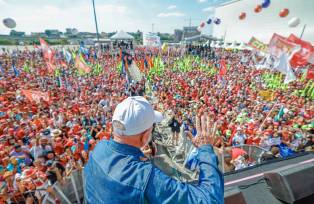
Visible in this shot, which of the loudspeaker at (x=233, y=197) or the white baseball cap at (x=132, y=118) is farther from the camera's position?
the loudspeaker at (x=233, y=197)

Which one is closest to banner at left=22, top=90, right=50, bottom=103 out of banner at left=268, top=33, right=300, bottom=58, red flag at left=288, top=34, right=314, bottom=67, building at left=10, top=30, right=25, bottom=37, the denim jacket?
the denim jacket

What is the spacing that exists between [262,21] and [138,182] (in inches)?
1850

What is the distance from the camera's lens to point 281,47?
430 inches

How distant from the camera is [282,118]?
8.19 meters

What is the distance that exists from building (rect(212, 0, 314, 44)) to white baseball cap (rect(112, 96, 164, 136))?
3787 cm

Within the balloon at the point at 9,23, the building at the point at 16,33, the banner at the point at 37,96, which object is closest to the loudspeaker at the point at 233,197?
the banner at the point at 37,96

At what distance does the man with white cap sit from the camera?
0.86m

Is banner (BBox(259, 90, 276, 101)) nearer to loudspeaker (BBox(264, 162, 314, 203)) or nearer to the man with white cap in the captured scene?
loudspeaker (BBox(264, 162, 314, 203))

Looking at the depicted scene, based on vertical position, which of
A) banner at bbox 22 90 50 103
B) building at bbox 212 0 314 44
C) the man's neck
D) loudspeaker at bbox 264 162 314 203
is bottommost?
banner at bbox 22 90 50 103

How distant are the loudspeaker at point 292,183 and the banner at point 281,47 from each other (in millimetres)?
10443

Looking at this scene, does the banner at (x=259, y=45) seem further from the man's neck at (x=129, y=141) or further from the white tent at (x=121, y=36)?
the white tent at (x=121, y=36)

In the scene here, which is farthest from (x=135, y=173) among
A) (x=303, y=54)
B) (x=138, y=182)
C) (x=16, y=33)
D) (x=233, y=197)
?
(x=16, y=33)

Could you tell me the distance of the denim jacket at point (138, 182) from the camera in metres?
0.85

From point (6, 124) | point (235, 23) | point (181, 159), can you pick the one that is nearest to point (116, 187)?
point (181, 159)
